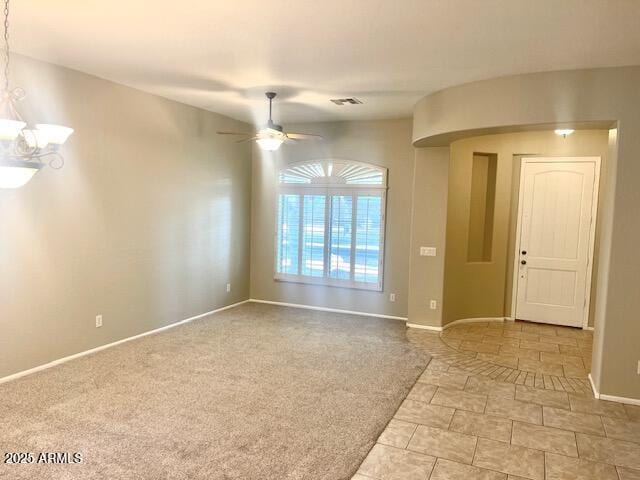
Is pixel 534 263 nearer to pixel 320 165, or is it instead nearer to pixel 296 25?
pixel 320 165

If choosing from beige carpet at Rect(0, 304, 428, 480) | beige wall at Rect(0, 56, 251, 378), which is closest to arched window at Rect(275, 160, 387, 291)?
beige wall at Rect(0, 56, 251, 378)

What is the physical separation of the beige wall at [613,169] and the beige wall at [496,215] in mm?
1767

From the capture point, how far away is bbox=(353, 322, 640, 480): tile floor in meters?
2.79

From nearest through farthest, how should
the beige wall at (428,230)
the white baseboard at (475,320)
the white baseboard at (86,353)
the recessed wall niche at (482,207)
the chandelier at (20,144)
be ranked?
the chandelier at (20,144)
the white baseboard at (86,353)
the beige wall at (428,230)
the white baseboard at (475,320)
the recessed wall niche at (482,207)

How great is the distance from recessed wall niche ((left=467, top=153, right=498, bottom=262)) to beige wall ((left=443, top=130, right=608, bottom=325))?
0.07 m

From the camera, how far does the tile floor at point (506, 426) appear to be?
2793 millimetres

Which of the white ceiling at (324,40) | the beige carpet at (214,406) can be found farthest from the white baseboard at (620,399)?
the white ceiling at (324,40)

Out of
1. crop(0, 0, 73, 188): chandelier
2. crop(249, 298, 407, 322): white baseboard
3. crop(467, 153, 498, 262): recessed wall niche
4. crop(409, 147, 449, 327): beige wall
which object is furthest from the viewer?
crop(249, 298, 407, 322): white baseboard

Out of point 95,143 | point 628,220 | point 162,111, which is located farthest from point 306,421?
point 162,111

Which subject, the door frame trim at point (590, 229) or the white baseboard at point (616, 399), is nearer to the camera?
the white baseboard at point (616, 399)

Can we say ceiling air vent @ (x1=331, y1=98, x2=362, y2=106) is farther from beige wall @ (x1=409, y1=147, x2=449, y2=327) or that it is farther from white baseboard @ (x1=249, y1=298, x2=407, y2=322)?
white baseboard @ (x1=249, y1=298, x2=407, y2=322)

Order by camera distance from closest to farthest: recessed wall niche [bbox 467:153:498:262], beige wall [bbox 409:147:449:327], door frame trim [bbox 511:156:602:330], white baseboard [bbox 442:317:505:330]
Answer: beige wall [bbox 409:147:449:327] < door frame trim [bbox 511:156:602:330] < white baseboard [bbox 442:317:505:330] < recessed wall niche [bbox 467:153:498:262]

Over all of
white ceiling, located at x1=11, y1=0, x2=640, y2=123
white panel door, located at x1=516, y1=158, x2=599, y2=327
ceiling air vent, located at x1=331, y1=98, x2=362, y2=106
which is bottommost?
white panel door, located at x1=516, y1=158, x2=599, y2=327

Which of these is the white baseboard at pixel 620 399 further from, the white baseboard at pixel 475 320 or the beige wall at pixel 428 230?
the white baseboard at pixel 475 320
